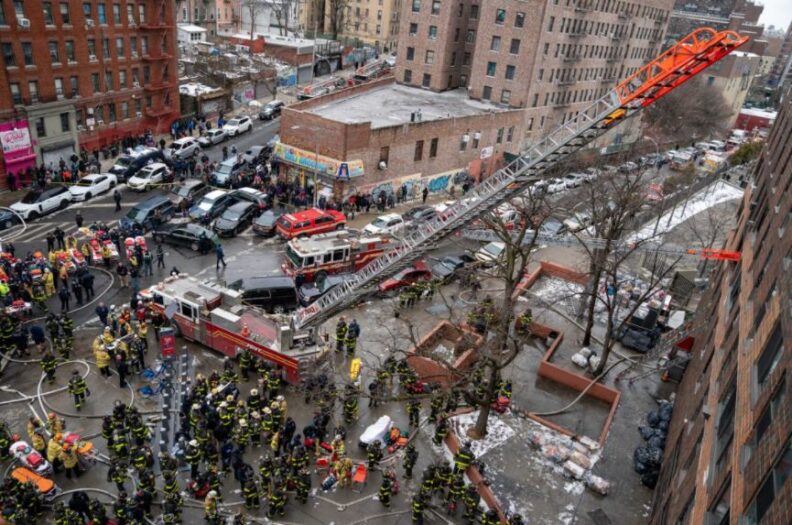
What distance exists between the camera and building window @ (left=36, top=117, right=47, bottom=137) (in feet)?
122

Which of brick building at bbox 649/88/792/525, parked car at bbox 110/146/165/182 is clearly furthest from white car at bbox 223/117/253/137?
brick building at bbox 649/88/792/525

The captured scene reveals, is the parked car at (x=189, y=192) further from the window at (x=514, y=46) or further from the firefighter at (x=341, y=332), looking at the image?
the window at (x=514, y=46)

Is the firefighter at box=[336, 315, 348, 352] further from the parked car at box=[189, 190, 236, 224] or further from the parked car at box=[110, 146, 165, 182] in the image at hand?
the parked car at box=[110, 146, 165, 182]

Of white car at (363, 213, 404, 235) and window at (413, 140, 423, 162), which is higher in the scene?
window at (413, 140, 423, 162)

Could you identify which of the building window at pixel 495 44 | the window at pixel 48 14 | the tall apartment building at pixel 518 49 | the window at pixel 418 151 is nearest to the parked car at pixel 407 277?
the window at pixel 418 151

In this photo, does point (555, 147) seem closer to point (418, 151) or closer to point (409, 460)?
point (409, 460)

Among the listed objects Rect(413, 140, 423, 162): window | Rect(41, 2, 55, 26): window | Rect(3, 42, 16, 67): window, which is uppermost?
Rect(41, 2, 55, 26): window

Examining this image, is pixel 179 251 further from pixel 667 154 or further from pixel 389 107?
pixel 667 154

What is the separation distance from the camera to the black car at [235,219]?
32844 mm

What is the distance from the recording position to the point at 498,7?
49.9m

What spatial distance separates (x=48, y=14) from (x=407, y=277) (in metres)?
30.1

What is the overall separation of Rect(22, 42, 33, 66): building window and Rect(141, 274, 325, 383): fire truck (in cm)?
2263

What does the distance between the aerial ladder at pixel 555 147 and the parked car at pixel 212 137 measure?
30802 mm

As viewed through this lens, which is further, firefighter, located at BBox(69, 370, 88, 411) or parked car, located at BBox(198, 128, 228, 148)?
parked car, located at BBox(198, 128, 228, 148)
